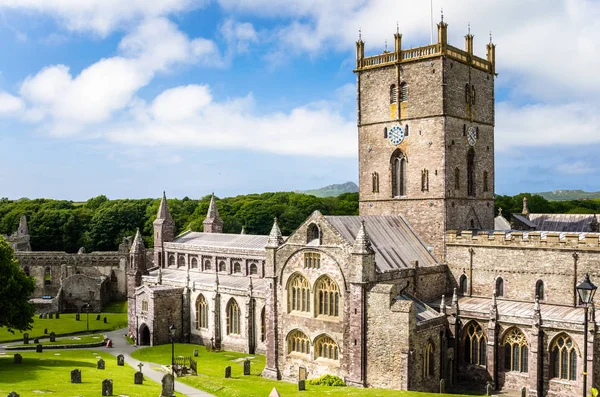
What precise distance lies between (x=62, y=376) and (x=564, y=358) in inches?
1230

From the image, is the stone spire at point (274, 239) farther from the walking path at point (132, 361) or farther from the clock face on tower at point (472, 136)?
the clock face on tower at point (472, 136)

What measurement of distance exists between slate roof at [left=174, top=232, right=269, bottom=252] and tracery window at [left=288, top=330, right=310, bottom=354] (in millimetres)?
16192

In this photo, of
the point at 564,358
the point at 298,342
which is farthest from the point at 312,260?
the point at 564,358

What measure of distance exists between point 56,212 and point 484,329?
95.5m

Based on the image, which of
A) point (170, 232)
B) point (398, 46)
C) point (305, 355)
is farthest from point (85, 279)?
point (398, 46)

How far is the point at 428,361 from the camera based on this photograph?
3628cm

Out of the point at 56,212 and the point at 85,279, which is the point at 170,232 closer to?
the point at 85,279

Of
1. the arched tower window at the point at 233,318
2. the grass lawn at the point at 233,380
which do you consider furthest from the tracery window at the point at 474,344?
the arched tower window at the point at 233,318

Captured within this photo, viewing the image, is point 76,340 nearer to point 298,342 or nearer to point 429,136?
point 298,342

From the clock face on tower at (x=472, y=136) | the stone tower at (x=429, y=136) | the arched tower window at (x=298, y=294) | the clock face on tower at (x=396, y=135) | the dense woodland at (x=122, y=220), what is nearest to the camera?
the arched tower window at (x=298, y=294)

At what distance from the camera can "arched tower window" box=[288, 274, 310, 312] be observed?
39.2 metres

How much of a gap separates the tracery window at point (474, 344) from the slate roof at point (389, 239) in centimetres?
560

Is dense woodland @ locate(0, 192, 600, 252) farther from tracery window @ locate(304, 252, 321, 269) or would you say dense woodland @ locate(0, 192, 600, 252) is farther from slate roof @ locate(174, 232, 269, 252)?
tracery window @ locate(304, 252, 321, 269)

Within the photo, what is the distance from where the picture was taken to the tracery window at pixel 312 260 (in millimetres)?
38219
